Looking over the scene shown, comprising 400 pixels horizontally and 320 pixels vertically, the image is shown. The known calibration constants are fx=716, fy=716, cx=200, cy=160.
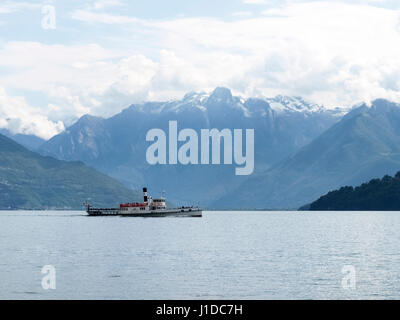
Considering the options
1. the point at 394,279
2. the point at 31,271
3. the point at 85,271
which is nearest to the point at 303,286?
the point at 394,279

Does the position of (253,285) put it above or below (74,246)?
below

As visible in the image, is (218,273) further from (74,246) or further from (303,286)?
(74,246)

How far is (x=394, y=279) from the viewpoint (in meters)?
102

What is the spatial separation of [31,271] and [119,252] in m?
39.1

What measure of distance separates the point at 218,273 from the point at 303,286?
16755 mm

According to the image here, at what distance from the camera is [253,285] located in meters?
95.8
